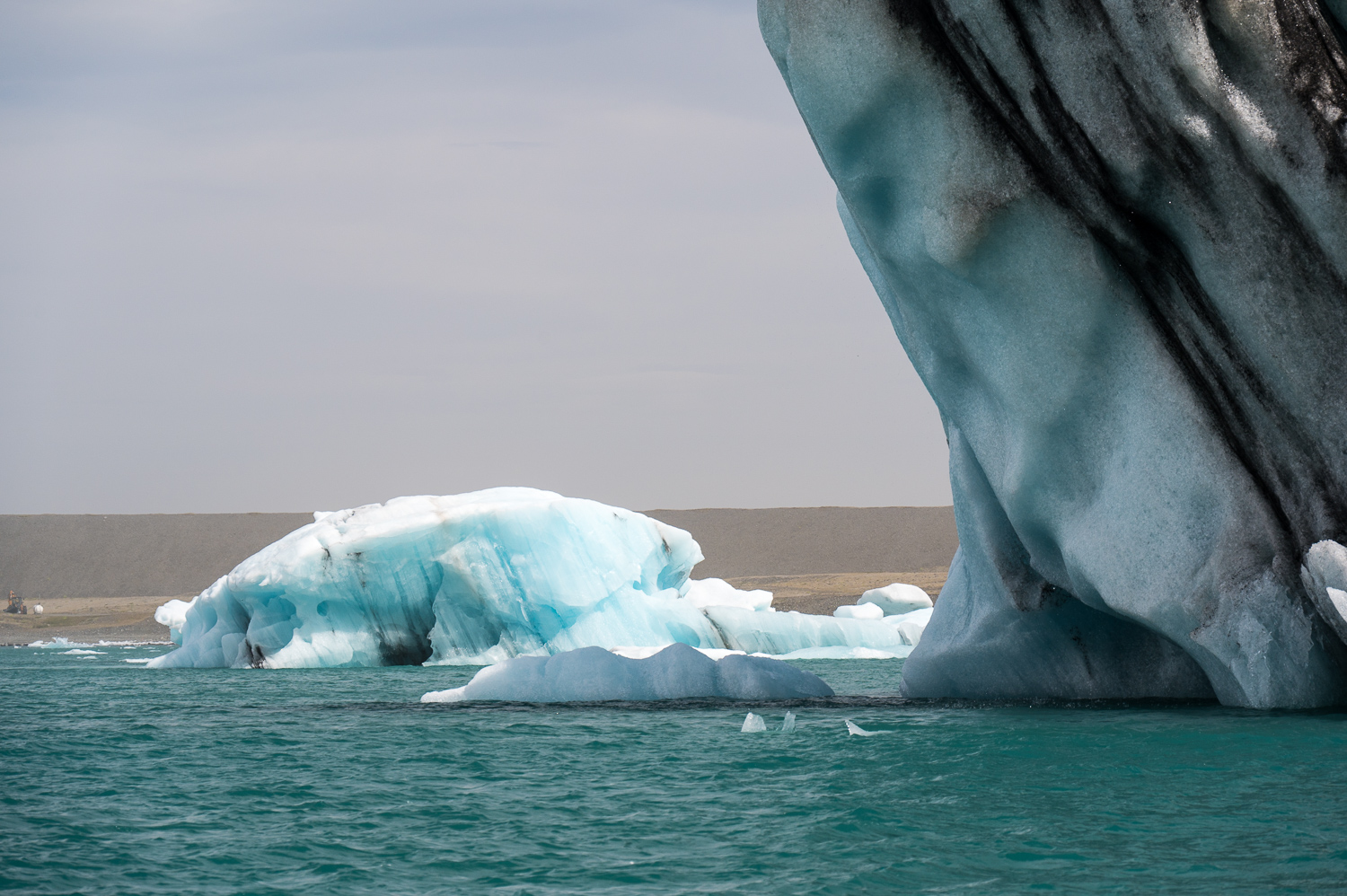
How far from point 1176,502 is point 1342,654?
59.7 inches

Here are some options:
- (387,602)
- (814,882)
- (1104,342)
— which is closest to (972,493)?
(1104,342)

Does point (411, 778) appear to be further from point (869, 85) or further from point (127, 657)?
point (127, 657)

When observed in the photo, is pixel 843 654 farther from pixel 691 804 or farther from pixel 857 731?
pixel 691 804

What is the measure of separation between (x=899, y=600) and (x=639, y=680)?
2013cm

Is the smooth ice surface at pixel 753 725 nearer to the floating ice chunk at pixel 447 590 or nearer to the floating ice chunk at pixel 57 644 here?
the floating ice chunk at pixel 447 590

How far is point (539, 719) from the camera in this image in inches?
417

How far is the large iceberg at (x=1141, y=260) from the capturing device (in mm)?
8492

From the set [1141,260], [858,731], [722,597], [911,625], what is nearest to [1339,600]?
[1141,260]

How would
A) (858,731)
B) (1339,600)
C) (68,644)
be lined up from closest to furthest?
1. (1339,600)
2. (858,731)
3. (68,644)

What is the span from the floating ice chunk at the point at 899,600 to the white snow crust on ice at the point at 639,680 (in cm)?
1956

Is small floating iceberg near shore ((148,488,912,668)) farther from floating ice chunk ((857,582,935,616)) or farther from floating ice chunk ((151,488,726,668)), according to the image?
floating ice chunk ((857,582,935,616))

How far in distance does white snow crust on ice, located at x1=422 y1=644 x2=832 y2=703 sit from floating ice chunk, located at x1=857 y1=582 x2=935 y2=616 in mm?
19560

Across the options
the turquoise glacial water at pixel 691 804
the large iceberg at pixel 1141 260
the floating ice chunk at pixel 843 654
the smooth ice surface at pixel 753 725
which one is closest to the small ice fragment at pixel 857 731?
the turquoise glacial water at pixel 691 804

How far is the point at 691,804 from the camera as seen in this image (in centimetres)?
647
